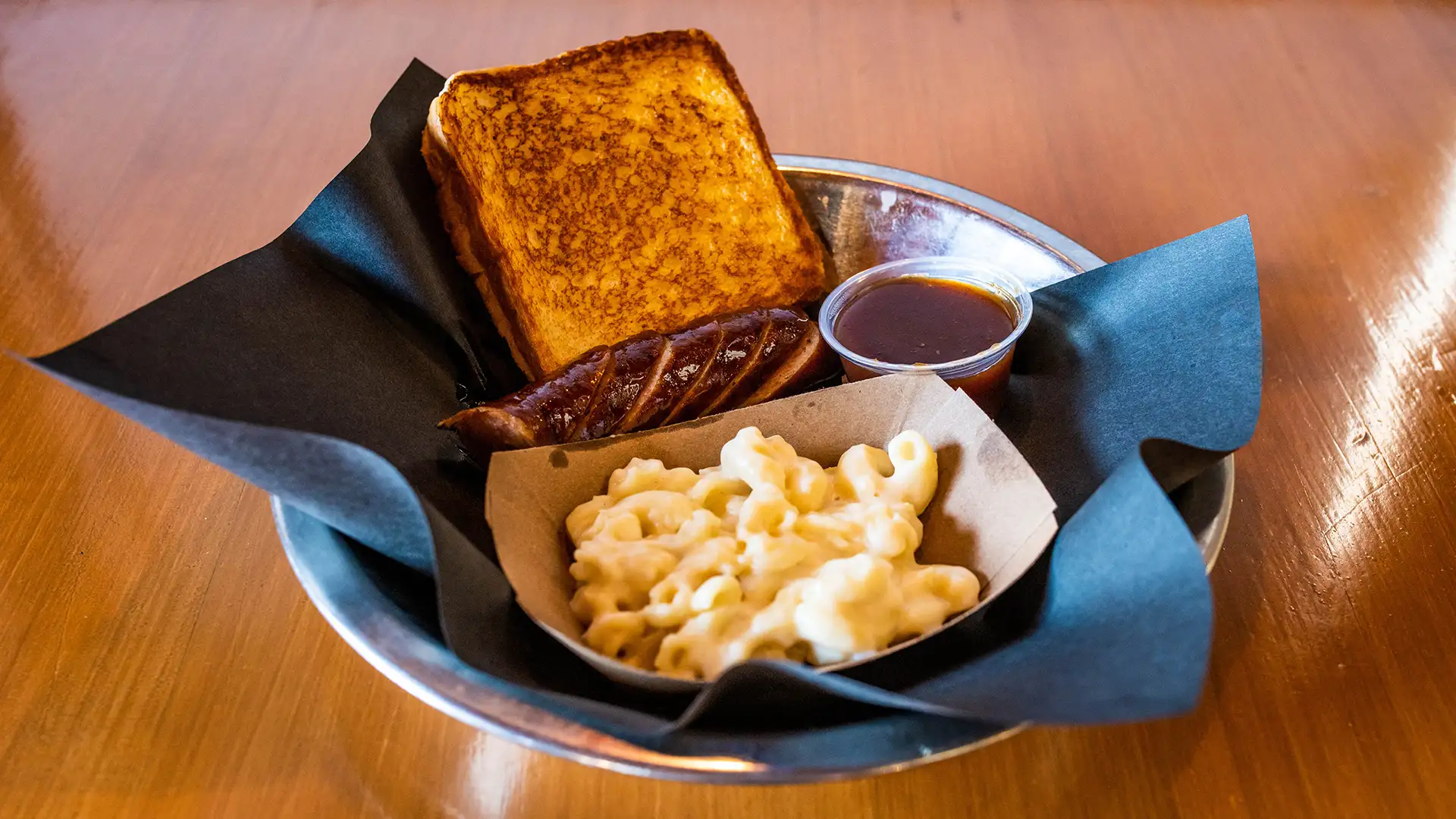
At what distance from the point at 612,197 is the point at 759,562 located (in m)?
0.87

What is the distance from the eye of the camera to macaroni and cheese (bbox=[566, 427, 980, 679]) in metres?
1.19

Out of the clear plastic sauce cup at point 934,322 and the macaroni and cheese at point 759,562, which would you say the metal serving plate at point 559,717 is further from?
the clear plastic sauce cup at point 934,322

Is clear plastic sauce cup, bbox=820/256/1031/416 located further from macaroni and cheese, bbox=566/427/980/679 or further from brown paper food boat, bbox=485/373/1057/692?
macaroni and cheese, bbox=566/427/980/679

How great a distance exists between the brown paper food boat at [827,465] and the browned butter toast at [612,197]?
34 centimetres

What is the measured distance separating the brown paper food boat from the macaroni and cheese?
34 millimetres

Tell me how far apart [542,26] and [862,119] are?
3.32 feet

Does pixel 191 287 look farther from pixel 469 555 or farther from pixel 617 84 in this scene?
pixel 617 84

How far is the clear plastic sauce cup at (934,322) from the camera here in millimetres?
1629

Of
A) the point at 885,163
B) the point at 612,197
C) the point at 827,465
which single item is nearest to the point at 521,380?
the point at 612,197

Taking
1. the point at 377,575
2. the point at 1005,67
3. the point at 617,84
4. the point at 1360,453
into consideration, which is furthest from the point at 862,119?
the point at 377,575

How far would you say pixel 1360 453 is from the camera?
168cm

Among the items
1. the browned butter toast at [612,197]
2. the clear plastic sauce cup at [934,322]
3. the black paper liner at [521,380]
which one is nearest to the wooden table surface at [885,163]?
the black paper liner at [521,380]

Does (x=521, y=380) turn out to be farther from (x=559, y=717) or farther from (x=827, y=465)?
(x=559, y=717)

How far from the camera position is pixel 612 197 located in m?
1.86
